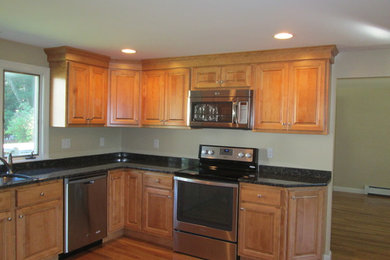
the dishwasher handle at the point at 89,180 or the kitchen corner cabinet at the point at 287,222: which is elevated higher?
the dishwasher handle at the point at 89,180

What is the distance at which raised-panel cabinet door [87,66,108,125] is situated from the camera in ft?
12.2

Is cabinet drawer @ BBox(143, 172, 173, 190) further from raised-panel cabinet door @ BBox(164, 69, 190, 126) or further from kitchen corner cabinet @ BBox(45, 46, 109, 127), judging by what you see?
kitchen corner cabinet @ BBox(45, 46, 109, 127)

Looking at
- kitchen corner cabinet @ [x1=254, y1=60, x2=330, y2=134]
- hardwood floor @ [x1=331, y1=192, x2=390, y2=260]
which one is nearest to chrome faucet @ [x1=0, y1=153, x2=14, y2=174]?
kitchen corner cabinet @ [x1=254, y1=60, x2=330, y2=134]

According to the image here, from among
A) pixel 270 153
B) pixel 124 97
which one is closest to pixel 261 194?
pixel 270 153

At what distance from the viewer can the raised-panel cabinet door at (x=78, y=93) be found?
11.4ft

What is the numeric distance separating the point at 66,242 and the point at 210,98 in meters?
2.15

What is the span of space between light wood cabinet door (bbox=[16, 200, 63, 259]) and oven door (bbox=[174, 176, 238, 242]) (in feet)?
4.01

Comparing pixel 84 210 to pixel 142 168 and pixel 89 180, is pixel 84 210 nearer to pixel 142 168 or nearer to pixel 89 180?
pixel 89 180

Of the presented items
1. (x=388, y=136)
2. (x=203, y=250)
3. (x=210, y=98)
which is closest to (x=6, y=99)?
(x=210, y=98)

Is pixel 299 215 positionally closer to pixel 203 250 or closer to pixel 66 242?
pixel 203 250

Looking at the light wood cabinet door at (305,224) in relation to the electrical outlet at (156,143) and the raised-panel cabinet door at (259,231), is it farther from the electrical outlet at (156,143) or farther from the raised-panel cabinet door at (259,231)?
the electrical outlet at (156,143)

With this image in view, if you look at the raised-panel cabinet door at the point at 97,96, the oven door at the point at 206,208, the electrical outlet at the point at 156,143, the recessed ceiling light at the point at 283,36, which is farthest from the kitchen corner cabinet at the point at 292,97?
the raised-panel cabinet door at the point at 97,96

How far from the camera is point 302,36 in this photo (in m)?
2.72

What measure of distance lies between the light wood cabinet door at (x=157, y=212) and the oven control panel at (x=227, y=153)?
0.68 metres
